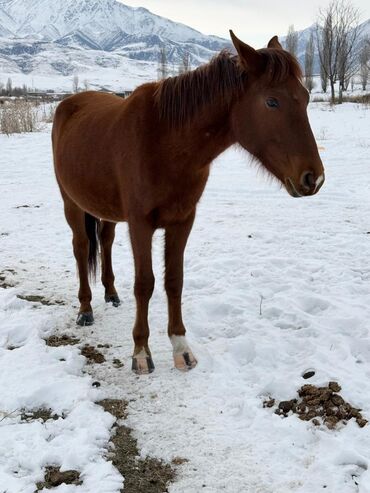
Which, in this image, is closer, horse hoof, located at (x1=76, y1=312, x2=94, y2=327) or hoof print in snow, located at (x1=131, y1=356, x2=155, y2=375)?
hoof print in snow, located at (x1=131, y1=356, x2=155, y2=375)

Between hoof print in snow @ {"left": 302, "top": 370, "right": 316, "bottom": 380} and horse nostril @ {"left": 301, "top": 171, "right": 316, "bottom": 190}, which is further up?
horse nostril @ {"left": 301, "top": 171, "right": 316, "bottom": 190}

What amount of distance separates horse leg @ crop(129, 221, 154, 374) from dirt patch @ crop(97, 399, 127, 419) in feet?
1.18

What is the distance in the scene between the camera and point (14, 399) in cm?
271

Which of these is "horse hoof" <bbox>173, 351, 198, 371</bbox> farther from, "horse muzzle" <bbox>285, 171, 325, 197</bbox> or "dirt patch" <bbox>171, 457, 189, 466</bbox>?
"horse muzzle" <bbox>285, 171, 325, 197</bbox>

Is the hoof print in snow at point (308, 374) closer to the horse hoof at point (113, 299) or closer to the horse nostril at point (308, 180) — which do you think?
the horse nostril at point (308, 180)

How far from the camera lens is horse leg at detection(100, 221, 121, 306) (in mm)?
4297

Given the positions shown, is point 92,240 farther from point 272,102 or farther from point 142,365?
point 272,102

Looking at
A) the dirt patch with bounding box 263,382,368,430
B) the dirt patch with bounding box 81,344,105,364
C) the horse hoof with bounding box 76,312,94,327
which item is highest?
the horse hoof with bounding box 76,312,94,327

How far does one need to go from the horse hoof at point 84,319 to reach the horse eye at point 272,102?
242cm

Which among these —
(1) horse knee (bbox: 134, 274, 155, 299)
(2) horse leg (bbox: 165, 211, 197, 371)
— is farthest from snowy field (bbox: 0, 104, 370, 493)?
(1) horse knee (bbox: 134, 274, 155, 299)

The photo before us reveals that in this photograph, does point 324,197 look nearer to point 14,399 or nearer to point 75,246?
point 75,246

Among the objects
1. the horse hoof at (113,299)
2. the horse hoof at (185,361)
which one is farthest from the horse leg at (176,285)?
the horse hoof at (113,299)

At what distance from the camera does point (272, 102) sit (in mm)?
2416

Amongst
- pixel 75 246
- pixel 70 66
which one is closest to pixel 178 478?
pixel 75 246
